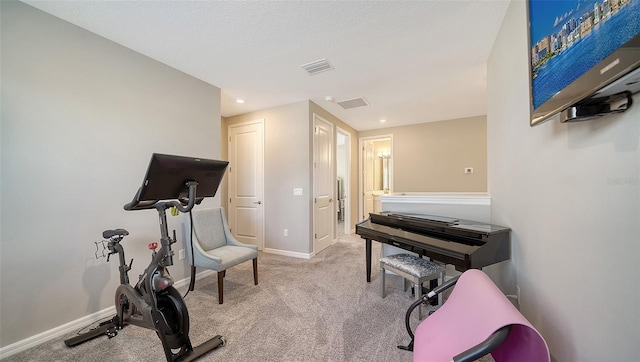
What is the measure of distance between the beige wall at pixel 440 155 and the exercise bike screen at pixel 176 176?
14.9 ft

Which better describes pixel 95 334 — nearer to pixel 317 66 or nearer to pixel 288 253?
pixel 288 253

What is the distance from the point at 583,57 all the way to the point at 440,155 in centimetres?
454

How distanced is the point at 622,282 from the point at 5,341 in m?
3.30

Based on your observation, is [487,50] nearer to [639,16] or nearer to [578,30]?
[578,30]

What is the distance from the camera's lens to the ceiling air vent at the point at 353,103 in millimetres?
3691

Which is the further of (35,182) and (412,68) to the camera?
(412,68)

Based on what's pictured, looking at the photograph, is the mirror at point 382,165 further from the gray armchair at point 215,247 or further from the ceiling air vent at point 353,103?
the gray armchair at point 215,247

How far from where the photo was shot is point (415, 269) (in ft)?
6.49

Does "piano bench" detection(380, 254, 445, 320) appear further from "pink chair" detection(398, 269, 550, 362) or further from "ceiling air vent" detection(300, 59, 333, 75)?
"ceiling air vent" detection(300, 59, 333, 75)

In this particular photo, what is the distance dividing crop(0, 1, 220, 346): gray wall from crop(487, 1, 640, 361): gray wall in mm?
3115

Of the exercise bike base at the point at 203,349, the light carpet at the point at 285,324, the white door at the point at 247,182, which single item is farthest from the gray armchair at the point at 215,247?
the white door at the point at 247,182

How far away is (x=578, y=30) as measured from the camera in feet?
2.51

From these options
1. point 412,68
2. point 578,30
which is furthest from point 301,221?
point 578,30

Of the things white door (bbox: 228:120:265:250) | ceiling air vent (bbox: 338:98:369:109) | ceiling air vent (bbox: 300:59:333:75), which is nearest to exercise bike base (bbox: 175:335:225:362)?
white door (bbox: 228:120:265:250)
